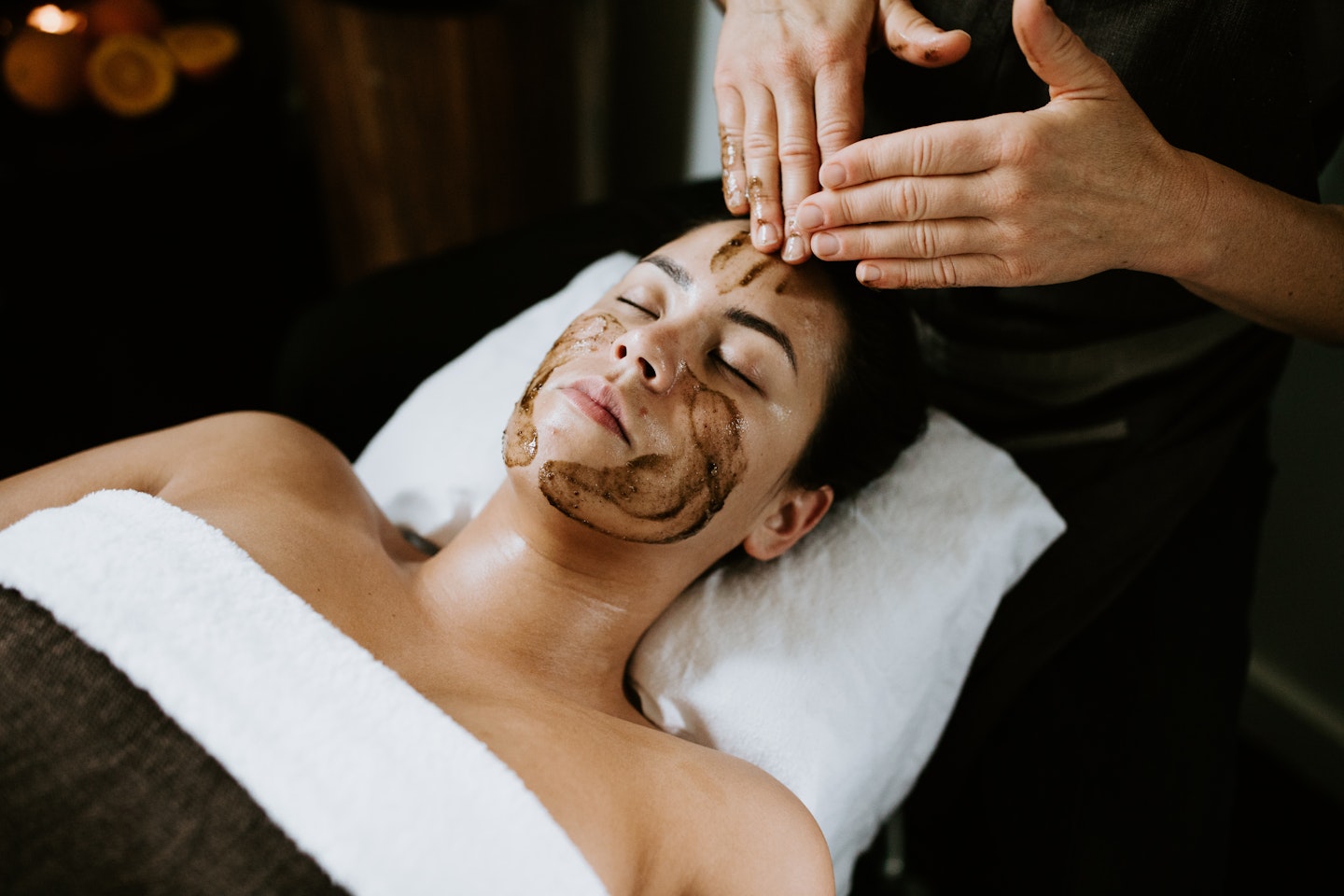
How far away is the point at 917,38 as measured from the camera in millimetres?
951

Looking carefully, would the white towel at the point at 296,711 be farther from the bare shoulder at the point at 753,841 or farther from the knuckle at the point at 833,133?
the knuckle at the point at 833,133

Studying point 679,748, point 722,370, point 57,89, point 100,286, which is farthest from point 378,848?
point 100,286

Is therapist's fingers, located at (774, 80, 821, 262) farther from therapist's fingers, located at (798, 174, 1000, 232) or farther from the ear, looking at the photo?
the ear

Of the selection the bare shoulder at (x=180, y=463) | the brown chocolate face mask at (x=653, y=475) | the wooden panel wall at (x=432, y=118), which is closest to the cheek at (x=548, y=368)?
the brown chocolate face mask at (x=653, y=475)

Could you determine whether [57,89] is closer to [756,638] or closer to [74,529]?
[74,529]

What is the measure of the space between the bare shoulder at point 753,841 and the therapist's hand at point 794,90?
568 mm

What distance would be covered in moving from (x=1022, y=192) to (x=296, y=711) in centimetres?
82

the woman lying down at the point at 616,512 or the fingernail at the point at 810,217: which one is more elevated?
the fingernail at the point at 810,217

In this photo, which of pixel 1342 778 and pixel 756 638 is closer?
pixel 756 638

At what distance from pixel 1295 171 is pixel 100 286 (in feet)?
8.28

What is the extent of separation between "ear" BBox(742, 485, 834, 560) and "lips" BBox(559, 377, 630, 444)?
29 centimetres

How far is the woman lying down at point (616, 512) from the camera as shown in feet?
2.97

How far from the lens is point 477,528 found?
1101 mm

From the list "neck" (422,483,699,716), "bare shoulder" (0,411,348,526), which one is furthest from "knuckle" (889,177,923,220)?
"bare shoulder" (0,411,348,526)
